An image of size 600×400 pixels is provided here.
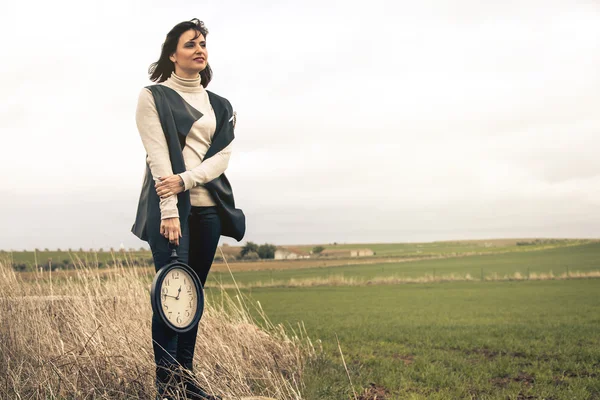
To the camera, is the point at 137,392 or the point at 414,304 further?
the point at 414,304

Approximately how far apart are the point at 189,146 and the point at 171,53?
2.13ft

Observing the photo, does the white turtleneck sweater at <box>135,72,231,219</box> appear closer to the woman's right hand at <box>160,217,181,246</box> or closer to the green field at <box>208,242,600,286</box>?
the woman's right hand at <box>160,217,181,246</box>

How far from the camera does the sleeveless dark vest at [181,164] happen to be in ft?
10.7

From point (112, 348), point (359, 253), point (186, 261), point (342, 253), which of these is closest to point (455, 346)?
point (112, 348)

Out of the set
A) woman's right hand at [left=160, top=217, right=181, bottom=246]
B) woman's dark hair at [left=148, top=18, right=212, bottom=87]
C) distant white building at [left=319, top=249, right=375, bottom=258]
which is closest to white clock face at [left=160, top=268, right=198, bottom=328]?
woman's right hand at [left=160, top=217, right=181, bottom=246]

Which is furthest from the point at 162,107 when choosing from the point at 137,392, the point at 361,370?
the point at 361,370

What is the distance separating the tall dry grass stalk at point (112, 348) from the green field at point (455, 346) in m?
0.58

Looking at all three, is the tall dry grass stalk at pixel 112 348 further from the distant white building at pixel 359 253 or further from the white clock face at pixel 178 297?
the distant white building at pixel 359 253

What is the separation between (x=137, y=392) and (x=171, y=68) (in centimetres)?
233

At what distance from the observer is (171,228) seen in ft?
10.2

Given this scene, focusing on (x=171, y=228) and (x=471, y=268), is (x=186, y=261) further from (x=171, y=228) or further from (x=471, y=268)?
(x=471, y=268)

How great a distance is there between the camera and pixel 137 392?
3.94m

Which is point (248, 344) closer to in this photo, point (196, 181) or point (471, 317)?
point (196, 181)

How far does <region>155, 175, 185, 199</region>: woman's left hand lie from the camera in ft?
10.3
